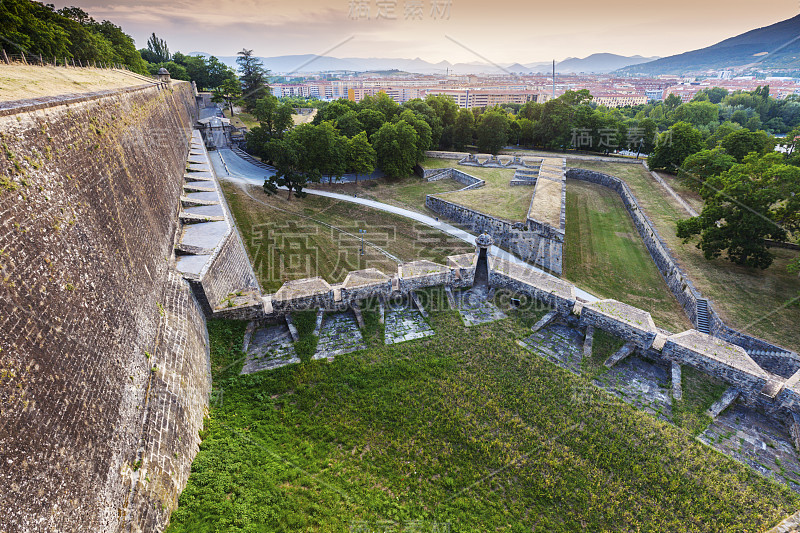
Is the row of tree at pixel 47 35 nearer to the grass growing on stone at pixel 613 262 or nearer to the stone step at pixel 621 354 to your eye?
the stone step at pixel 621 354

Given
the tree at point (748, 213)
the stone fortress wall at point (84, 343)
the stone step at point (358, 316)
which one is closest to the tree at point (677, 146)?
the tree at point (748, 213)

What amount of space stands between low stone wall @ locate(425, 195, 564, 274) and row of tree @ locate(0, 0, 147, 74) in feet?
87.0

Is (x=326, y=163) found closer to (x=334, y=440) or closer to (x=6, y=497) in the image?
(x=334, y=440)

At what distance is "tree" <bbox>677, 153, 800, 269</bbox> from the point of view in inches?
669

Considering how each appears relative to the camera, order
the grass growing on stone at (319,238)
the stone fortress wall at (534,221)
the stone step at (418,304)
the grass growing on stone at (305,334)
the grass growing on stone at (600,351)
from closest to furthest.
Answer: the grass growing on stone at (600,351) < the grass growing on stone at (305,334) < the stone step at (418,304) < the grass growing on stone at (319,238) < the stone fortress wall at (534,221)

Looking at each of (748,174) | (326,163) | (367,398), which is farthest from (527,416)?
(326,163)

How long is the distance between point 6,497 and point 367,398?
23.8ft

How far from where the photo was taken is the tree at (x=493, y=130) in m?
43.6

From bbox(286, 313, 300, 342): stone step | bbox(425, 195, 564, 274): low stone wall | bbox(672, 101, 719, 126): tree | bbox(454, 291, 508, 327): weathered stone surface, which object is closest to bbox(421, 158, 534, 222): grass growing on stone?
bbox(425, 195, 564, 274): low stone wall

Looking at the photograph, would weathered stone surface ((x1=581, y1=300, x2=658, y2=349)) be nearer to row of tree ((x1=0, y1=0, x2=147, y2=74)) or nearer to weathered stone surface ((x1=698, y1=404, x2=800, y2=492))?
weathered stone surface ((x1=698, y1=404, x2=800, y2=492))

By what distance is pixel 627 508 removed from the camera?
776cm

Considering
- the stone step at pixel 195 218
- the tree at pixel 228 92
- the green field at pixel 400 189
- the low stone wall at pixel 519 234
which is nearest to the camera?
the stone step at pixel 195 218

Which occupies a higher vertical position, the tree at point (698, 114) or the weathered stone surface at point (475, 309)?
the tree at point (698, 114)

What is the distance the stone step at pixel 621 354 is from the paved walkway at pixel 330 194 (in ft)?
22.7
